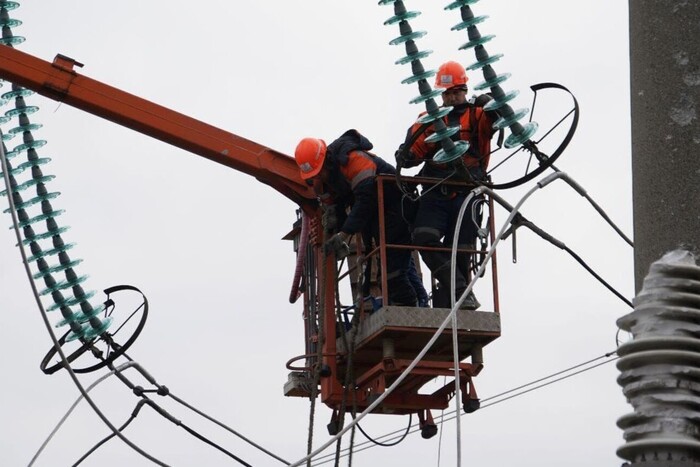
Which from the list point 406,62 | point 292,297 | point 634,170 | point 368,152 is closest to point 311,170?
point 368,152

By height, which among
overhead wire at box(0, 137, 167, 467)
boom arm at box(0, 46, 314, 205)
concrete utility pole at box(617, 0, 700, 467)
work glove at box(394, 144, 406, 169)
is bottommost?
concrete utility pole at box(617, 0, 700, 467)

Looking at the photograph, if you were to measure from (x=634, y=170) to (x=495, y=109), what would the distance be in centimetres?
625

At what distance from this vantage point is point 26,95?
36.8ft

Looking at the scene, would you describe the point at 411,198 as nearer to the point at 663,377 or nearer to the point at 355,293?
the point at 355,293

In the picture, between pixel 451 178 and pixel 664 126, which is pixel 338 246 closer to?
pixel 451 178

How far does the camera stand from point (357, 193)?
10.6 metres

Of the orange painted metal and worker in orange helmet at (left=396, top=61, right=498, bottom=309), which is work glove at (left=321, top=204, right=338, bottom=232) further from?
worker in orange helmet at (left=396, top=61, right=498, bottom=309)

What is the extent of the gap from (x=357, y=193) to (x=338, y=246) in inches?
19.6

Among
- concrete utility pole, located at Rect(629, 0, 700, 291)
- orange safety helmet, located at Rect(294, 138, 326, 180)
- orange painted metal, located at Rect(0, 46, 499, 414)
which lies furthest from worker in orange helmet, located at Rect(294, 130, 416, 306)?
concrete utility pole, located at Rect(629, 0, 700, 291)

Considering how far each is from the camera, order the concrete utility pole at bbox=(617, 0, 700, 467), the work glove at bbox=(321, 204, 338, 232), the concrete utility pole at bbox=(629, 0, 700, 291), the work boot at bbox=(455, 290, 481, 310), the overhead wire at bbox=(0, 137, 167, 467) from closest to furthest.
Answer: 1. the concrete utility pole at bbox=(617, 0, 700, 467)
2. the concrete utility pole at bbox=(629, 0, 700, 291)
3. the overhead wire at bbox=(0, 137, 167, 467)
4. the work boot at bbox=(455, 290, 481, 310)
5. the work glove at bbox=(321, 204, 338, 232)

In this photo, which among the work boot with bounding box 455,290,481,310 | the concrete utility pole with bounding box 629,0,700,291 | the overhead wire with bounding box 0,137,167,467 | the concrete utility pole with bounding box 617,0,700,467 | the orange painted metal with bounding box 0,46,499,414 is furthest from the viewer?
the orange painted metal with bounding box 0,46,499,414

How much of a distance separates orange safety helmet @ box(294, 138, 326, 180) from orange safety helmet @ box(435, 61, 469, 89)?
1127 millimetres

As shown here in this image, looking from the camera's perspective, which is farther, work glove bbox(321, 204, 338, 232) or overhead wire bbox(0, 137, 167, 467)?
work glove bbox(321, 204, 338, 232)

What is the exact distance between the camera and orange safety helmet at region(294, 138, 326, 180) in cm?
1096
